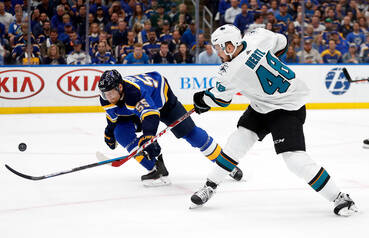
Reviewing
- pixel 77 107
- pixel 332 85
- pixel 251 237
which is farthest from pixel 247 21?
pixel 251 237

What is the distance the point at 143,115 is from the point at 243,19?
5.65 metres

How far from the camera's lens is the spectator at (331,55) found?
877 centimetres

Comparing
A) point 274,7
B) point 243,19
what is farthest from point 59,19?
point 274,7

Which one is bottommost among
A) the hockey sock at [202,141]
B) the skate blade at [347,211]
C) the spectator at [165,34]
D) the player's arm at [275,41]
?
the spectator at [165,34]

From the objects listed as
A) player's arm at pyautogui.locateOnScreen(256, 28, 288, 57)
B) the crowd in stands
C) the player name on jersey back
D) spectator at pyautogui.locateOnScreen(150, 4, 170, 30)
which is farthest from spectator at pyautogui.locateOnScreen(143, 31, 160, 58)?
the player name on jersey back

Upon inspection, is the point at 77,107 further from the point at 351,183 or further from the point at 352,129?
the point at 351,183

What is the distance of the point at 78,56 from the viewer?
8.16 meters

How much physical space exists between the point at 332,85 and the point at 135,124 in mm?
5501

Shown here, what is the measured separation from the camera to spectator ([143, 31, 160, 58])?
8.38 meters

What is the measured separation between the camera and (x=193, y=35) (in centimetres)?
849

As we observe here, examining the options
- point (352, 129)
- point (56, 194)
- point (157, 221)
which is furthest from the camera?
point (352, 129)

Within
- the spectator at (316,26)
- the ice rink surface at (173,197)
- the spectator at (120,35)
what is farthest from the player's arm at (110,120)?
the spectator at (316,26)

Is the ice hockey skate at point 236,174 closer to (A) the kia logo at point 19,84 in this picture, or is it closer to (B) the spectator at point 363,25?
(A) the kia logo at point 19,84

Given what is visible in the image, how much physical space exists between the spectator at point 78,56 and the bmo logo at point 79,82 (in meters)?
0.14
